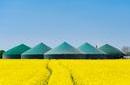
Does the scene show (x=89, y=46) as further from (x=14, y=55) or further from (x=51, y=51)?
(x=14, y=55)

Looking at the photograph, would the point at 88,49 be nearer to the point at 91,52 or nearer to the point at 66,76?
the point at 91,52

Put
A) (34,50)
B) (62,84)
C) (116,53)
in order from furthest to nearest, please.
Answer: (116,53)
(34,50)
(62,84)

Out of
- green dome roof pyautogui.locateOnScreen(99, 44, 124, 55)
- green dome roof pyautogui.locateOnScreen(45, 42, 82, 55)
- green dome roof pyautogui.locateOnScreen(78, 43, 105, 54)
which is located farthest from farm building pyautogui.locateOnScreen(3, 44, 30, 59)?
green dome roof pyautogui.locateOnScreen(99, 44, 124, 55)

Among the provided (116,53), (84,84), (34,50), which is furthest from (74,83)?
(116,53)

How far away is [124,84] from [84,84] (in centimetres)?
203

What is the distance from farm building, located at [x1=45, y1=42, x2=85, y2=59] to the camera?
11456 cm

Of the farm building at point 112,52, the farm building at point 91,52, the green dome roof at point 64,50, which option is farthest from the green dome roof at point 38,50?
the farm building at point 112,52

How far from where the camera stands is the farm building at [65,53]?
4510 inches

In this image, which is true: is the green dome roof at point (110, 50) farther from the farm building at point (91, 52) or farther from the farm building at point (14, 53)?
the farm building at point (14, 53)

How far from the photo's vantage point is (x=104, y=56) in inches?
4855

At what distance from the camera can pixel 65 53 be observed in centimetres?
11581

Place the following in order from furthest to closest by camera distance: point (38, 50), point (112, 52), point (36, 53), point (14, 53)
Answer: point (112, 52) < point (14, 53) < point (38, 50) < point (36, 53)

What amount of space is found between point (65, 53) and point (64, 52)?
0.71m

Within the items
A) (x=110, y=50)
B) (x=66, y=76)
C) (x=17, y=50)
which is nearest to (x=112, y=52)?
(x=110, y=50)
